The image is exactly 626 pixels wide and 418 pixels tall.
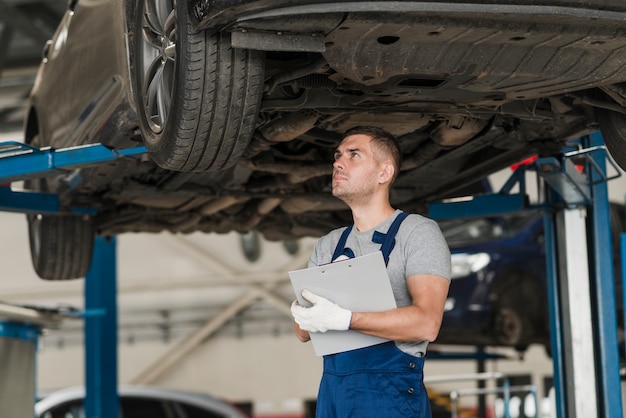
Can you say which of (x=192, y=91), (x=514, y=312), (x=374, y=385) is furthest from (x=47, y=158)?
(x=514, y=312)

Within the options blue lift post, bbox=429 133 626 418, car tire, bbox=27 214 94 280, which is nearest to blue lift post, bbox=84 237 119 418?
car tire, bbox=27 214 94 280

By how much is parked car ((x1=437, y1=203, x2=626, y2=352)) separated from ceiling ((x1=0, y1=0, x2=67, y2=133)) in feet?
23.4

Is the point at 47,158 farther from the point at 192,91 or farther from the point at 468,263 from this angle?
the point at 468,263

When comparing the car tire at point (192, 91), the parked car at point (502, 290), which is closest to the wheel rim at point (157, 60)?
the car tire at point (192, 91)

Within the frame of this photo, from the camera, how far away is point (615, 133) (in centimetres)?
366

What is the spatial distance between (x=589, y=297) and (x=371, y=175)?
88.6 inches

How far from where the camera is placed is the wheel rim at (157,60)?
3.15 meters

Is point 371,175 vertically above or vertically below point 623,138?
below

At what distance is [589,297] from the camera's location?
4.76 meters

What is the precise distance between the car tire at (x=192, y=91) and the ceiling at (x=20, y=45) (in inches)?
365

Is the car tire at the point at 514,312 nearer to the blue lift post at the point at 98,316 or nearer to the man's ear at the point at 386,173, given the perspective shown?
the blue lift post at the point at 98,316

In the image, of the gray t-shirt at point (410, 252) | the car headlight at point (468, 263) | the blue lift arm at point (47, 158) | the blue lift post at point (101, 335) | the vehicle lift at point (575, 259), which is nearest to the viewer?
the gray t-shirt at point (410, 252)

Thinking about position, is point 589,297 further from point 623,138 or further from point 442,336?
point 442,336

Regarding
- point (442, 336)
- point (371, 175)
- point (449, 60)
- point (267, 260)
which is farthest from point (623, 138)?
point (267, 260)
